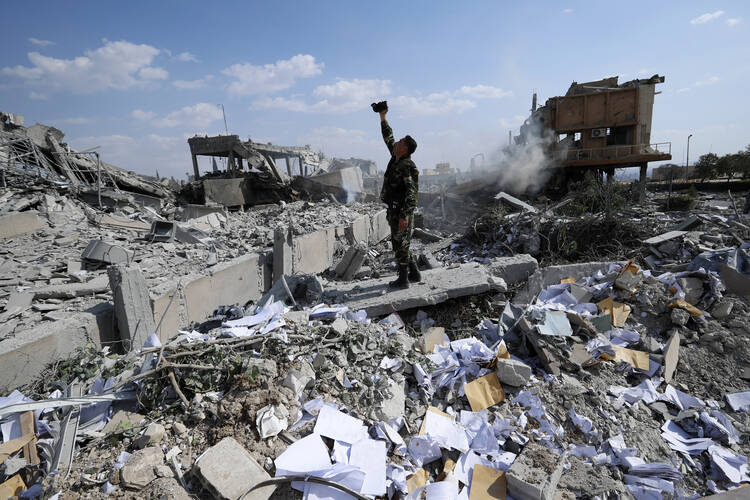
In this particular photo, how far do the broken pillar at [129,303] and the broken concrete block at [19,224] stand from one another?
220 inches

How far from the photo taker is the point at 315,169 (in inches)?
892

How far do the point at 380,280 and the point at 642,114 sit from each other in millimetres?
13558

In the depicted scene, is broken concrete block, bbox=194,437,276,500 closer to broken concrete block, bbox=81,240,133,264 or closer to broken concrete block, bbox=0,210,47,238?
broken concrete block, bbox=81,240,133,264

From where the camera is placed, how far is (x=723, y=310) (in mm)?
3561

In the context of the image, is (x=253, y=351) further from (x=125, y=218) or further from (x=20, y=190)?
(x=20, y=190)

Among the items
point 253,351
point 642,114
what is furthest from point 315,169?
point 253,351

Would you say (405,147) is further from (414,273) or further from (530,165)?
(530,165)

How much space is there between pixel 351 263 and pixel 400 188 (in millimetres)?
2298

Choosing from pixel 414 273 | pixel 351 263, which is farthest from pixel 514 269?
pixel 351 263

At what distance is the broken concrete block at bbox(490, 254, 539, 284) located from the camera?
465 cm

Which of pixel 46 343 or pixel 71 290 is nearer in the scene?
pixel 46 343

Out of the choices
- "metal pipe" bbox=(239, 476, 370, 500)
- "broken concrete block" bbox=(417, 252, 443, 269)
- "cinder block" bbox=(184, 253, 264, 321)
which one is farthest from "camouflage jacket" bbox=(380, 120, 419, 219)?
"metal pipe" bbox=(239, 476, 370, 500)

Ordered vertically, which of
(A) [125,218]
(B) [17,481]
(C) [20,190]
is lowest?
(B) [17,481]

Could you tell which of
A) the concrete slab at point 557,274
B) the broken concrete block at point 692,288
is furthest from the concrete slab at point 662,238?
the broken concrete block at point 692,288
